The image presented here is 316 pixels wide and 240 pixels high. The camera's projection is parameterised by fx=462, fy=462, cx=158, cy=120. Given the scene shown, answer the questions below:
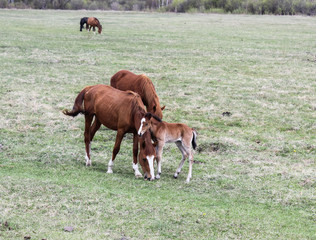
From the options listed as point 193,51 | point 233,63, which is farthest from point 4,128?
point 193,51

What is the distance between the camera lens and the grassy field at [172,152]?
7.14 metres

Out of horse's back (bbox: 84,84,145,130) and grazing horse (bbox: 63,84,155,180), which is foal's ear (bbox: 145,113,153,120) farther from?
horse's back (bbox: 84,84,145,130)

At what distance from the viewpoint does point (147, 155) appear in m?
8.81

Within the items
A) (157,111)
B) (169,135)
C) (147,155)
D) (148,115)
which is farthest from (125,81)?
(147,155)

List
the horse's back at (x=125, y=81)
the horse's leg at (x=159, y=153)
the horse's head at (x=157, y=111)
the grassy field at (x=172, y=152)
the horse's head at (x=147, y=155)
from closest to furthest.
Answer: the grassy field at (x=172, y=152) → the horse's head at (x=147, y=155) → the horse's leg at (x=159, y=153) → the horse's head at (x=157, y=111) → the horse's back at (x=125, y=81)

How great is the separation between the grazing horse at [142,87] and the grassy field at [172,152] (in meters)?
1.16

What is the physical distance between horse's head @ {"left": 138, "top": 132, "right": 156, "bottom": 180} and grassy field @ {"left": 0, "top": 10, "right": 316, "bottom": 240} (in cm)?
25

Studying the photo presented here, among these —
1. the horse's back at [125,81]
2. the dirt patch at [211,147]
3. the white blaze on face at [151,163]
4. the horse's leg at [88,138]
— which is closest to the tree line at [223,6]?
the horse's back at [125,81]

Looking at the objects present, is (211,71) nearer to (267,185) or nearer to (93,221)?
(267,185)

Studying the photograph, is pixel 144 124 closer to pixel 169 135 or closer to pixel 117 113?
pixel 169 135

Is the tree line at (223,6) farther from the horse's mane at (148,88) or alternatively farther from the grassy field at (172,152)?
the horse's mane at (148,88)

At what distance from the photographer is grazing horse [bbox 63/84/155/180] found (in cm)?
901

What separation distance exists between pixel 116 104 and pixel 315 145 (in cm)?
552

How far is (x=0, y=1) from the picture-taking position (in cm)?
6022
